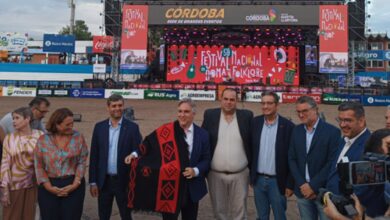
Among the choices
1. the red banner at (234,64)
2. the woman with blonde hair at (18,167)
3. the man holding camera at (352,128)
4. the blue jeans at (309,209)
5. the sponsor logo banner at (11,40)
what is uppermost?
the sponsor logo banner at (11,40)

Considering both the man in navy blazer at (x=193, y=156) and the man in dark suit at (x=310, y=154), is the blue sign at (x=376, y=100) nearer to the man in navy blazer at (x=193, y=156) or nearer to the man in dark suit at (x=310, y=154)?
the man in dark suit at (x=310, y=154)

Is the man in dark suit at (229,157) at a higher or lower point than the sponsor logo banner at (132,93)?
lower

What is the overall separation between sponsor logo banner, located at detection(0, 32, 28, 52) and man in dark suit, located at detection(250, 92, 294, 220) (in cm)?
5568

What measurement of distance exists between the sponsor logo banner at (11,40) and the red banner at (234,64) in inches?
1238

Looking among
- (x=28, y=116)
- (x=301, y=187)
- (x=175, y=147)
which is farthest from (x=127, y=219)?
(x=301, y=187)

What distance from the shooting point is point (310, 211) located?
11.3 ft

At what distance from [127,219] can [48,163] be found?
102cm

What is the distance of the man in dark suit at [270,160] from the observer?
369 centimetres

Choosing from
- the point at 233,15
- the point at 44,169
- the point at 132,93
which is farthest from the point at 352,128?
the point at 132,93

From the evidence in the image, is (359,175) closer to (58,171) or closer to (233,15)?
(58,171)

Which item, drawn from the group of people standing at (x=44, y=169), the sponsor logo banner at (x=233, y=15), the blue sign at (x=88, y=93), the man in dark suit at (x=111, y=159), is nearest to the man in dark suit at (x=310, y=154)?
the man in dark suit at (x=111, y=159)

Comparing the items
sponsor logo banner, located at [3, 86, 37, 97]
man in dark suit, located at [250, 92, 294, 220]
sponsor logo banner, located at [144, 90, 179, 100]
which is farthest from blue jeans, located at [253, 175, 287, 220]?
sponsor logo banner, located at [3, 86, 37, 97]

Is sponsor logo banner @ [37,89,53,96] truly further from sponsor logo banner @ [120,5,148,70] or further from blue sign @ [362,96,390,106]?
blue sign @ [362,96,390,106]

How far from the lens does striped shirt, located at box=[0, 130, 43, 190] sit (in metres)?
3.48
